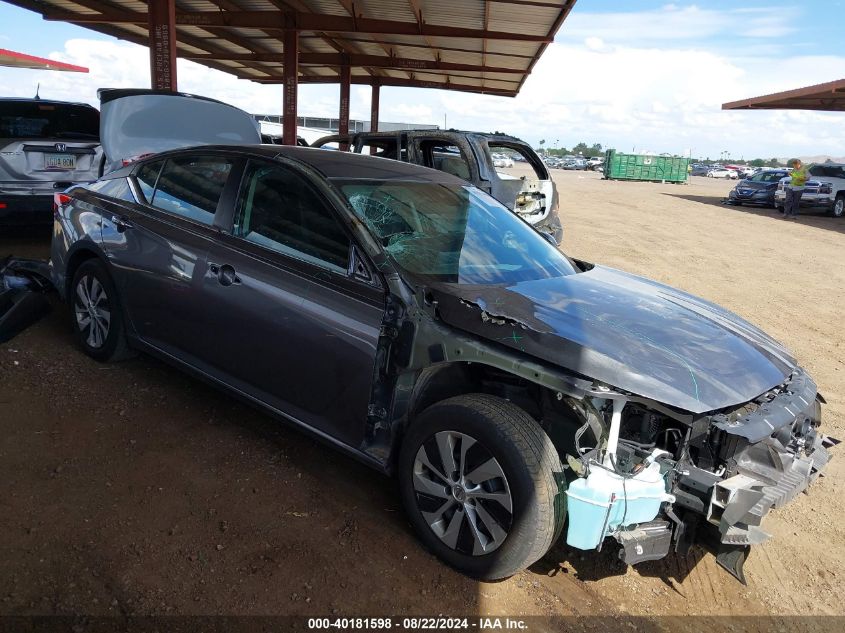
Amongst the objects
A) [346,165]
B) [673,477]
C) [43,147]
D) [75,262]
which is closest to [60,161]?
[43,147]

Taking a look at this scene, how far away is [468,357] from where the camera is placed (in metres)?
2.57

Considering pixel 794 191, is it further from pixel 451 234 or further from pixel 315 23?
pixel 451 234

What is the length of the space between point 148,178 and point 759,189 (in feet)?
79.2

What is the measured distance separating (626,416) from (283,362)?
160 cm

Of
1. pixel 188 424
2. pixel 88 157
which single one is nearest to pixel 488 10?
pixel 88 157

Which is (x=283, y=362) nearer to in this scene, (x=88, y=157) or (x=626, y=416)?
(x=626, y=416)

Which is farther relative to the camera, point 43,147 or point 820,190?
point 820,190

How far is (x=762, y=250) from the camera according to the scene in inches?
509

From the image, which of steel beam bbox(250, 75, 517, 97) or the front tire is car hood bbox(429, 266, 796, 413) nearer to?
the front tire

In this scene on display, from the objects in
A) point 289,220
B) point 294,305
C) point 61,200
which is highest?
point 289,220

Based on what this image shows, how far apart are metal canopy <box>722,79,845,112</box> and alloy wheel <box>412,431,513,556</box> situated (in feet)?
79.6

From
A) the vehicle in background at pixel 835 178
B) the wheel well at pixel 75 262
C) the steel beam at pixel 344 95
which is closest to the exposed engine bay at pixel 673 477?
the wheel well at pixel 75 262

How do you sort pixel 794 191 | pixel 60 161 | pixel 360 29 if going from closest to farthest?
pixel 60 161, pixel 360 29, pixel 794 191

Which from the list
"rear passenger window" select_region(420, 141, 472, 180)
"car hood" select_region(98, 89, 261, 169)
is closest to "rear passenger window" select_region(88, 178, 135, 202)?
"car hood" select_region(98, 89, 261, 169)
